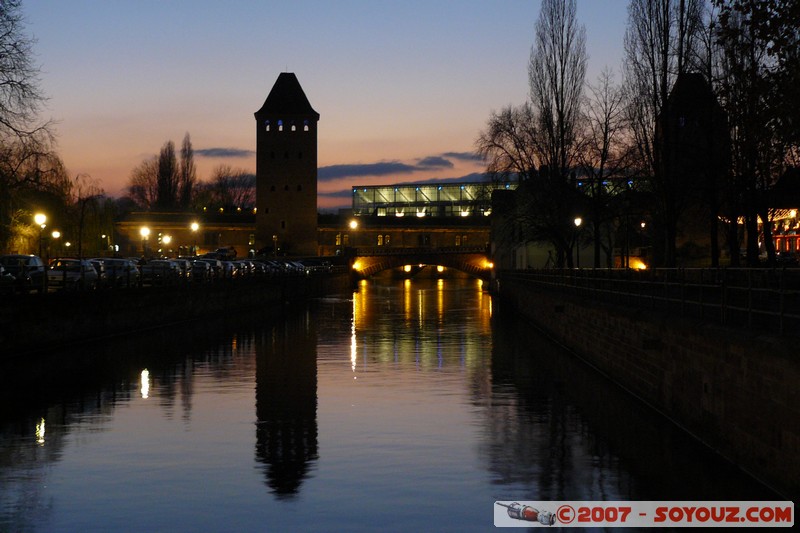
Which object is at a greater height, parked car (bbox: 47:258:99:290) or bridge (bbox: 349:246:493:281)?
bridge (bbox: 349:246:493:281)

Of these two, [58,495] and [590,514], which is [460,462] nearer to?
[590,514]

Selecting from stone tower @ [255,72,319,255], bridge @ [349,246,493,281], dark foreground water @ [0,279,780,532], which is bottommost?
dark foreground water @ [0,279,780,532]

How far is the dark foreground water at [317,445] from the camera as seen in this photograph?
1415 cm

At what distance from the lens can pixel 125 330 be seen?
149ft

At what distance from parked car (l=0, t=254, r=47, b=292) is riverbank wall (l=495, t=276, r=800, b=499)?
17532 millimetres

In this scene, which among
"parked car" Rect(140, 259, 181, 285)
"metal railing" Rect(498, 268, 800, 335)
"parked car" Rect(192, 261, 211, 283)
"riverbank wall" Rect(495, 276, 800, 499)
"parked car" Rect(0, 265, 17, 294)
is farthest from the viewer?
"parked car" Rect(192, 261, 211, 283)

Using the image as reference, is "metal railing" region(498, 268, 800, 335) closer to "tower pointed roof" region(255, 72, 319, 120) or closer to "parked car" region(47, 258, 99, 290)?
"parked car" region(47, 258, 99, 290)

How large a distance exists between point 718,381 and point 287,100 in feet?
475

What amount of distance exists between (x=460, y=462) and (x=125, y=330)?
99.6 feet

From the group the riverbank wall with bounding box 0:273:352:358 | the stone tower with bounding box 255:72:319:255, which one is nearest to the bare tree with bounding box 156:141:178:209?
the stone tower with bounding box 255:72:319:255

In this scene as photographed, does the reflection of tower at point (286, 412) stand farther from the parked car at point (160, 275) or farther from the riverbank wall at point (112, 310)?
the parked car at point (160, 275)

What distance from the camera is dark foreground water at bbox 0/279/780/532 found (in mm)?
14148

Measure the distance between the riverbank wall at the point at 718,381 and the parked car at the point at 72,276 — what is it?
18.7m

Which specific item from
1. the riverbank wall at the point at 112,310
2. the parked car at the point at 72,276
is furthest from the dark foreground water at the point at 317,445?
the parked car at the point at 72,276
